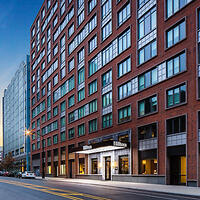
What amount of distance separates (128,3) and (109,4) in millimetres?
5729

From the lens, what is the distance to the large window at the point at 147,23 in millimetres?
37281

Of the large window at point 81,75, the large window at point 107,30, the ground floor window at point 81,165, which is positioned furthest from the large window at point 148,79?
the ground floor window at point 81,165

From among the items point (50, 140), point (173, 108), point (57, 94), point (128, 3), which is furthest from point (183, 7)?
point (50, 140)

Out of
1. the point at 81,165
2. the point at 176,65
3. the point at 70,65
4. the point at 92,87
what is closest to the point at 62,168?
the point at 81,165

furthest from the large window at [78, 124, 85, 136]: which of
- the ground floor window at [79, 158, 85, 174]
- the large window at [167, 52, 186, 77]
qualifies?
the large window at [167, 52, 186, 77]

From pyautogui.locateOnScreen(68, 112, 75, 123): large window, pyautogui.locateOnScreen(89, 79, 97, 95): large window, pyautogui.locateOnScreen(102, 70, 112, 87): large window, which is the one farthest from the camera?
pyautogui.locateOnScreen(68, 112, 75, 123): large window

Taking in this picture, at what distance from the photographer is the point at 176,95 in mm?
32688

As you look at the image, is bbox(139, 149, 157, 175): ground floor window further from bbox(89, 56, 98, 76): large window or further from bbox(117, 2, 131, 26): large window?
bbox(89, 56, 98, 76): large window

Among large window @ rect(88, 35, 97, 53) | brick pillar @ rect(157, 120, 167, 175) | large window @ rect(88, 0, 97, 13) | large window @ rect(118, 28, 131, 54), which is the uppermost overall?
large window @ rect(88, 0, 97, 13)

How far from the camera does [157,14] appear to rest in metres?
36.2

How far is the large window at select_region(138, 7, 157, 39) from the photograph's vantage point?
122ft

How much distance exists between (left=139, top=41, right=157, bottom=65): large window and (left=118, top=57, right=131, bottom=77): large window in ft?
9.56

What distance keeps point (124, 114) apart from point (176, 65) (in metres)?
12.0

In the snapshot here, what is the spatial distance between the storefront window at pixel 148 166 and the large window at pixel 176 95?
674 cm
